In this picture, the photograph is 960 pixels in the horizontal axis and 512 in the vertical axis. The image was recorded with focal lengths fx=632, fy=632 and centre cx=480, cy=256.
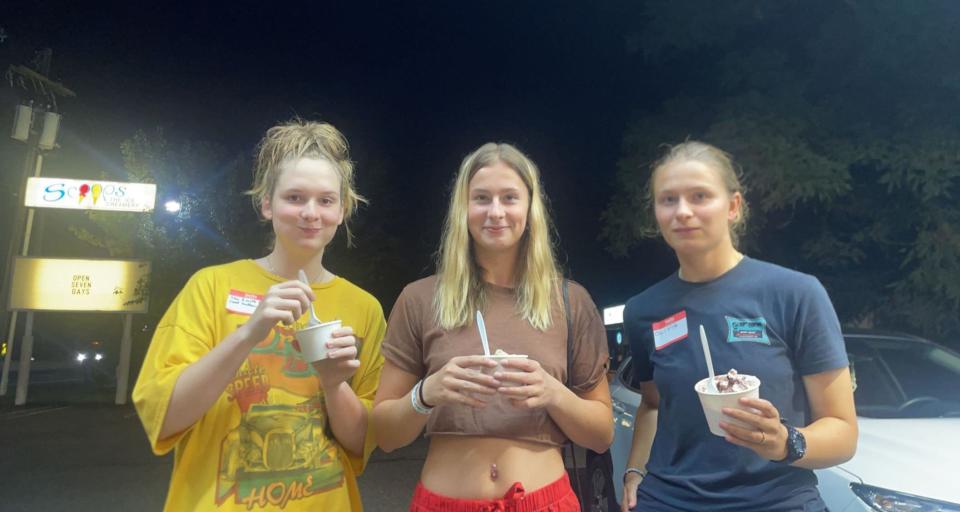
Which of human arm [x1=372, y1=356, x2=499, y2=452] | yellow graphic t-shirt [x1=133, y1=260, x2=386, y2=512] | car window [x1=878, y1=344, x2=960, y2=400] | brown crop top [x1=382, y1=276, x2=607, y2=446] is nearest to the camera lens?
human arm [x1=372, y1=356, x2=499, y2=452]

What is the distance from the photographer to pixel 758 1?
24.8 feet

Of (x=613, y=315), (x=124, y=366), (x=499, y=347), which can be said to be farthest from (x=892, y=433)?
(x=124, y=366)

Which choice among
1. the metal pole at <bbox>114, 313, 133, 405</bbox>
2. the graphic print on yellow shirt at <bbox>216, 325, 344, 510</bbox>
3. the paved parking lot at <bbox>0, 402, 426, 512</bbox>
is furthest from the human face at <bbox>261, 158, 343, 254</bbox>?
the metal pole at <bbox>114, 313, 133, 405</bbox>

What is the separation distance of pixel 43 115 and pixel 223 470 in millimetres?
20731

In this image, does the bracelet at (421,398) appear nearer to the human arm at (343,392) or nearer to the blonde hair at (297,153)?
the human arm at (343,392)

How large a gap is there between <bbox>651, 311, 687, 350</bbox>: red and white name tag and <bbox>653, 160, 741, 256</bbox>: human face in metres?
0.22

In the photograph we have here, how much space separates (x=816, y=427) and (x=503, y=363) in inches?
36.3

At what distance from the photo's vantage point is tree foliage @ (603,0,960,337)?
6.63m

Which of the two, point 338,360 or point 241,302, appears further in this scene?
point 241,302

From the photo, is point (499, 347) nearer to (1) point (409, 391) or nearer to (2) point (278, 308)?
(1) point (409, 391)

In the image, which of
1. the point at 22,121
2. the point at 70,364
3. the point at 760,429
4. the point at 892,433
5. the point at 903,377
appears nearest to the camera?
the point at 760,429

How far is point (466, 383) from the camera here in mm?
1731

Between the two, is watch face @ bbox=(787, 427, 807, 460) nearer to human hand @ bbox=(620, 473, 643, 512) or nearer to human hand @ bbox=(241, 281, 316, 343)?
human hand @ bbox=(620, 473, 643, 512)

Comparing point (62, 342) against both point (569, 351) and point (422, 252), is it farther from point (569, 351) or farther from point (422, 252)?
point (569, 351)
